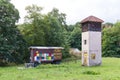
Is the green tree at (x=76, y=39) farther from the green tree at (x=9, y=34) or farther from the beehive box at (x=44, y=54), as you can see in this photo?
the beehive box at (x=44, y=54)

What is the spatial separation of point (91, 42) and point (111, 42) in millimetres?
27073

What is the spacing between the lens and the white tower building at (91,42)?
31609 mm

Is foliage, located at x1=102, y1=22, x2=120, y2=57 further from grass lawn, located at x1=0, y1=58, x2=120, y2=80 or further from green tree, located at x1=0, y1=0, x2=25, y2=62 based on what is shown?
grass lawn, located at x1=0, y1=58, x2=120, y2=80

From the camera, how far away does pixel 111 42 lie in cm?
5772

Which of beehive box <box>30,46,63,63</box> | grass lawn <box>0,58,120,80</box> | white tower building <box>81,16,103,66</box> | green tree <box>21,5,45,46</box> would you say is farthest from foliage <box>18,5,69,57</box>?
grass lawn <box>0,58,120,80</box>

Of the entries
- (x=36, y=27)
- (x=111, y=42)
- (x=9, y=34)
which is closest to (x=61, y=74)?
(x=9, y=34)

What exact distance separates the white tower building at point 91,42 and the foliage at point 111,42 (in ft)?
84.6

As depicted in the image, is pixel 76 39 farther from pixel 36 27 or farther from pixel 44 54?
pixel 44 54

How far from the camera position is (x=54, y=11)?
56781 millimetres

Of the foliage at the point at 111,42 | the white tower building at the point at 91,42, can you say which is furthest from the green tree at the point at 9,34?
the foliage at the point at 111,42

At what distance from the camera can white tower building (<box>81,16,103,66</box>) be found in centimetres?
3161

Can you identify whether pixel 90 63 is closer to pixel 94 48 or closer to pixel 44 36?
pixel 94 48

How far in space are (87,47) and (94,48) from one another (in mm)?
864

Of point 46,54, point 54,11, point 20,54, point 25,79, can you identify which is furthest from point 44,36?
point 25,79
